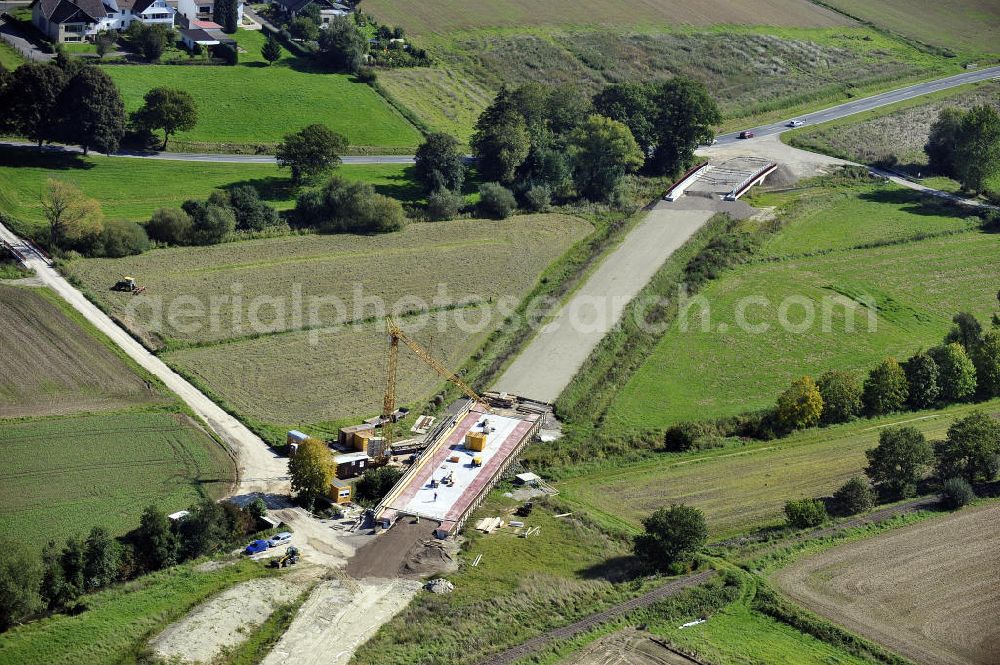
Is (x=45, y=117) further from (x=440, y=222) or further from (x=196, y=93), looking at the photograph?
(x=440, y=222)

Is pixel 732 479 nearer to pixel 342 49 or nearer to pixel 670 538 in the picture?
pixel 670 538

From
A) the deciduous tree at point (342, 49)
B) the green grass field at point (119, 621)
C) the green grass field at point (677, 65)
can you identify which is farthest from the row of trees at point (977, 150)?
the green grass field at point (119, 621)

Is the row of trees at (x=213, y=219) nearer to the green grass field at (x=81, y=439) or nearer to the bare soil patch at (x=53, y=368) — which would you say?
the bare soil patch at (x=53, y=368)

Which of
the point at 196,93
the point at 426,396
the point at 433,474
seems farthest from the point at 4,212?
the point at 433,474

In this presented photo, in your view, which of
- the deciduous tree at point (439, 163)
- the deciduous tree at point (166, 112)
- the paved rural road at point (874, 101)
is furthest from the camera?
the paved rural road at point (874, 101)

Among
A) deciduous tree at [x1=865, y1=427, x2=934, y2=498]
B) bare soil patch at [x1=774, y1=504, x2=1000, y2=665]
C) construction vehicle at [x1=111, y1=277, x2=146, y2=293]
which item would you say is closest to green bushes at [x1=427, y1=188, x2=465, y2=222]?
construction vehicle at [x1=111, y1=277, x2=146, y2=293]

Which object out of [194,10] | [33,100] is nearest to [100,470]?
[33,100]
